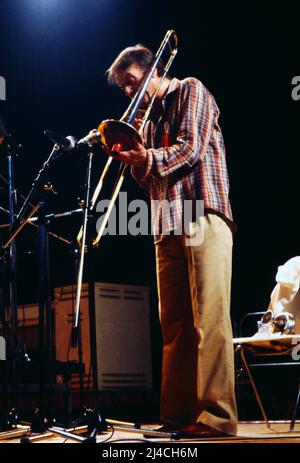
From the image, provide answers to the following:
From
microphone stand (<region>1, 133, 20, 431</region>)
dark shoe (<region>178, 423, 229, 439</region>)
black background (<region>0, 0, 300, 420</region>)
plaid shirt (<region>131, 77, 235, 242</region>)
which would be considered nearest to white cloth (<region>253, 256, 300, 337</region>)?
black background (<region>0, 0, 300, 420</region>)

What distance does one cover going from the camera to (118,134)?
2213 mm

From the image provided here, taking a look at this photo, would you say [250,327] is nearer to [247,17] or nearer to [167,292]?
[247,17]

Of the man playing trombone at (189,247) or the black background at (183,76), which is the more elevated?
the black background at (183,76)

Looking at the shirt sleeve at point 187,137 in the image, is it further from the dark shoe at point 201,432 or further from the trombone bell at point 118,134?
the dark shoe at point 201,432

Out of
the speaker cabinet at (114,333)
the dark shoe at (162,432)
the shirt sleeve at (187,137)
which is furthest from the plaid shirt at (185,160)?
the speaker cabinet at (114,333)

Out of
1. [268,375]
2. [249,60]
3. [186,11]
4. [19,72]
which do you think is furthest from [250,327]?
[19,72]

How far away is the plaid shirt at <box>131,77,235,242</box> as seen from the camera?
2357 millimetres

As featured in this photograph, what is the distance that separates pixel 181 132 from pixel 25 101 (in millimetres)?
3974

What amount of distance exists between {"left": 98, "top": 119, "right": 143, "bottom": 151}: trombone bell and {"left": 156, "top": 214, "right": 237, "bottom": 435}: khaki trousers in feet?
1.40

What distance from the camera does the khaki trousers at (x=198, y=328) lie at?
2257mm

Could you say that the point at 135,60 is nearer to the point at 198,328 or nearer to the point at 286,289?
the point at 198,328

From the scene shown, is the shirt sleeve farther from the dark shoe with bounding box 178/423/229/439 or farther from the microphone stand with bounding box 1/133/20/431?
the microphone stand with bounding box 1/133/20/431

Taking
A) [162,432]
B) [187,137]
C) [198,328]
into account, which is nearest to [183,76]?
[187,137]

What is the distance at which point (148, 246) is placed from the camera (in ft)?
20.1
